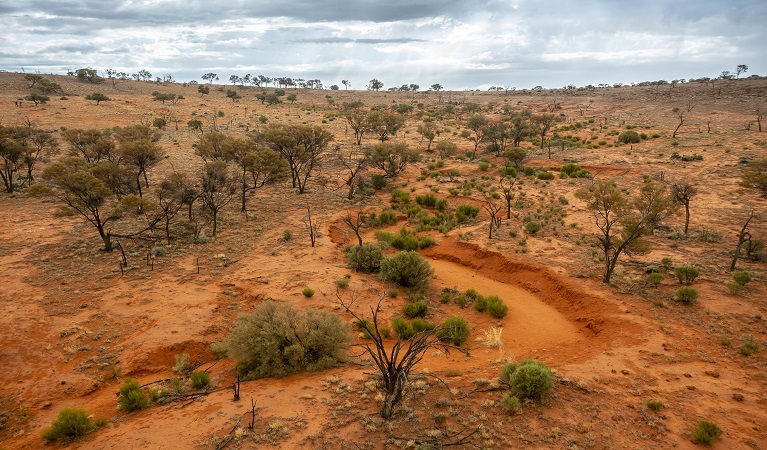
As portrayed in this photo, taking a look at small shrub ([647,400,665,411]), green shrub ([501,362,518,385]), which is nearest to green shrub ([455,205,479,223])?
green shrub ([501,362,518,385])

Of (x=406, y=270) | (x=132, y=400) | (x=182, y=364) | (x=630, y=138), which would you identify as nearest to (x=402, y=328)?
(x=406, y=270)

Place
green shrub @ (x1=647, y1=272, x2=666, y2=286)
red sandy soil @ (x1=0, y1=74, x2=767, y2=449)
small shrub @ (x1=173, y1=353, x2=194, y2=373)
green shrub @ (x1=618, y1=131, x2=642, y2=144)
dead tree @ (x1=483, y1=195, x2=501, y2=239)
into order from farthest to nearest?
green shrub @ (x1=618, y1=131, x2=642, y2=144), dead tree @ (x1=483, y1=195, x2=501, y2=239), green shrub @ (x1=647, y1=272, x2=666, y2=286), small shrub @ (x1=173, y1=353, x2=194, y2=373), red sandy soil @ (x1=0, y1=74, x2=767, y2=449)

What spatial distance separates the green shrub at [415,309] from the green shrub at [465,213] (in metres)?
11.6

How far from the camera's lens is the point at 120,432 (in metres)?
8.49

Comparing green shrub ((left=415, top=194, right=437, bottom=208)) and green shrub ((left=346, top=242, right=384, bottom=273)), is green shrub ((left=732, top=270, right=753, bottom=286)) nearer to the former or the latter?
green shrub ((left=346, top=242, right=384, bottom=273))

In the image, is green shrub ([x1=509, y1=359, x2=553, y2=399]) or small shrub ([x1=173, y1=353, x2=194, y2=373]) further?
small shrub ([x1=173, y1=353, x2=194, y2=373])

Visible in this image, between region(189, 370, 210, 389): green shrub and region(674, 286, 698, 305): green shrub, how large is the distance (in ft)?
53.7

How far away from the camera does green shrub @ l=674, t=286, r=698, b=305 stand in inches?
546

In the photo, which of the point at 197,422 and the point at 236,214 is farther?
the point at 236,214

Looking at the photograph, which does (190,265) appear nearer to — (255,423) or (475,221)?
(255,423)

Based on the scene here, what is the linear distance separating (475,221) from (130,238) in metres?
20.1

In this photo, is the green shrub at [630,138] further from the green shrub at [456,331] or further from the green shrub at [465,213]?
the green shrub at [456,331]

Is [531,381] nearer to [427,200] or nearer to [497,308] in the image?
[497,308]

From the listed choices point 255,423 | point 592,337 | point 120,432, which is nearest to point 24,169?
point 120,432
